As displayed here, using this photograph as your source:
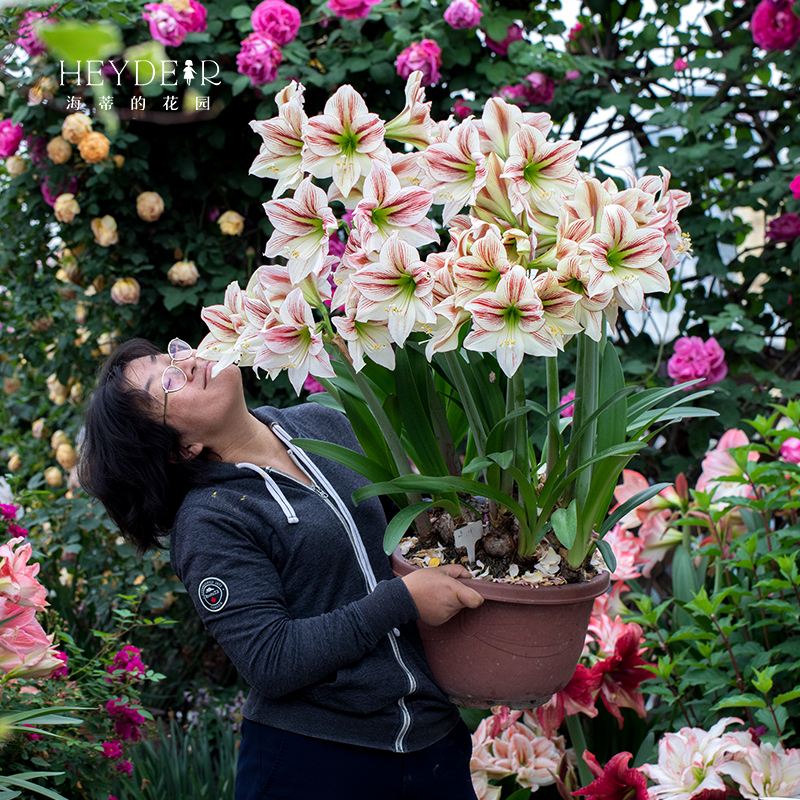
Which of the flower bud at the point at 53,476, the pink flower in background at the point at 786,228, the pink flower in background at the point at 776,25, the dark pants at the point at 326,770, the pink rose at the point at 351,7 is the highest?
the pink rose at the point at 351,7

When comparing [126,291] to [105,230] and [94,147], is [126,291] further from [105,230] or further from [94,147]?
[94,147]

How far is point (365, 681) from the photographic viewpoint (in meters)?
1.22

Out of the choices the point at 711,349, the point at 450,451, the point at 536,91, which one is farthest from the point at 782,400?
the point at 450,451

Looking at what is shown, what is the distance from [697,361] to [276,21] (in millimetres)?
1473

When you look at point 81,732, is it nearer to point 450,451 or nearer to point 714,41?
point 450,451

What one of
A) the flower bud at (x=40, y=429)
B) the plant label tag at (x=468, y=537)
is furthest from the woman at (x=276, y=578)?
the flower bud at (x=40, y=429)

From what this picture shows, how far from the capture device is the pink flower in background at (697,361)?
212 centimetres

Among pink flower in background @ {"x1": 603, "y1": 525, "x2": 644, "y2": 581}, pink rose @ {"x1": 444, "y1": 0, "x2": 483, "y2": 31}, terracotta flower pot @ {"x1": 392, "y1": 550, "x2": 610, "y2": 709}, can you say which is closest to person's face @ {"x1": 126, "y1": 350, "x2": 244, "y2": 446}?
→ terracotta flower pot @ {"x1": 392, "y1": 550, "x2": 610, "y2": 709}

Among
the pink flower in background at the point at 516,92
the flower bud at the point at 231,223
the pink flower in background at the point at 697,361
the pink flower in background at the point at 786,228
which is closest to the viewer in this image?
the pink flower in background at the point at 697,361

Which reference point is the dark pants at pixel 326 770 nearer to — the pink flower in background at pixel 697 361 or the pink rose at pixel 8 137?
the pink flower in background at pixel 697 361

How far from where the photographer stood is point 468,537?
110cm

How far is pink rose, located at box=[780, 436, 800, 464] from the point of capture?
162cm

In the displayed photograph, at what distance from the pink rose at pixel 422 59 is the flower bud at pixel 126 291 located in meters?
1.00

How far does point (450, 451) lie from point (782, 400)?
1.54m
